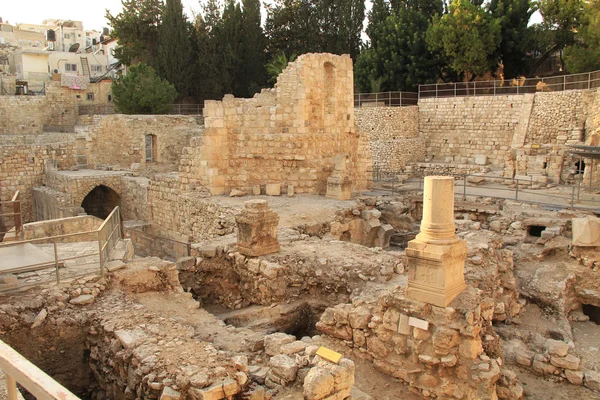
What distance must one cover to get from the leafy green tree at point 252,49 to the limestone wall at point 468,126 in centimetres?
1223

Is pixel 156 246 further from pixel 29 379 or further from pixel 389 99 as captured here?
pixel 389 99

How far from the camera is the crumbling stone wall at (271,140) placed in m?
14.7

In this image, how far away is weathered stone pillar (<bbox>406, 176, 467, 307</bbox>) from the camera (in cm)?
673

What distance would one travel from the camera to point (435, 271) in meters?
6.74

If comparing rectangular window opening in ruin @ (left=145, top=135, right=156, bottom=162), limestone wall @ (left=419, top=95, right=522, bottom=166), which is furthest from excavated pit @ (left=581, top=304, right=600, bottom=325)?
rectangular window opening in ruin @ (left=145, top=135, right=156, bottom=162)

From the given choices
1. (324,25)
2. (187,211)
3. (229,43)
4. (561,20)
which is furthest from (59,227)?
(324,25)

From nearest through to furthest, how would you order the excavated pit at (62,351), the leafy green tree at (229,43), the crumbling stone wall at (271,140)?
the excavated pit at (62,351) → the crumbling stone wall at (271,140) → the leafy green tree at (229,43)

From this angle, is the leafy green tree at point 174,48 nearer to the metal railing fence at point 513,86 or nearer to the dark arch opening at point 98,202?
the dark arch opening at point 98,202

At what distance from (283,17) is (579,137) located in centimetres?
2130

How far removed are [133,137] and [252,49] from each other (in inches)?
428

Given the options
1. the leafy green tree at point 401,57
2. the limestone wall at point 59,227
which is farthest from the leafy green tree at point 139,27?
the limestone wall at point 59,227

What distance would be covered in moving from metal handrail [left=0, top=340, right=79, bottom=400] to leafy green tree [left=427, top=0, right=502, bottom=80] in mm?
25540

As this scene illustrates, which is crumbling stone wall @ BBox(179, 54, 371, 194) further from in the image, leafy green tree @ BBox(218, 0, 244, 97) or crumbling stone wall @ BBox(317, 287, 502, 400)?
leafy green tree @ BBox(218, 0, 244, 97)

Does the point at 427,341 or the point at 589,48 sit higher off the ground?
the point at 589,48
